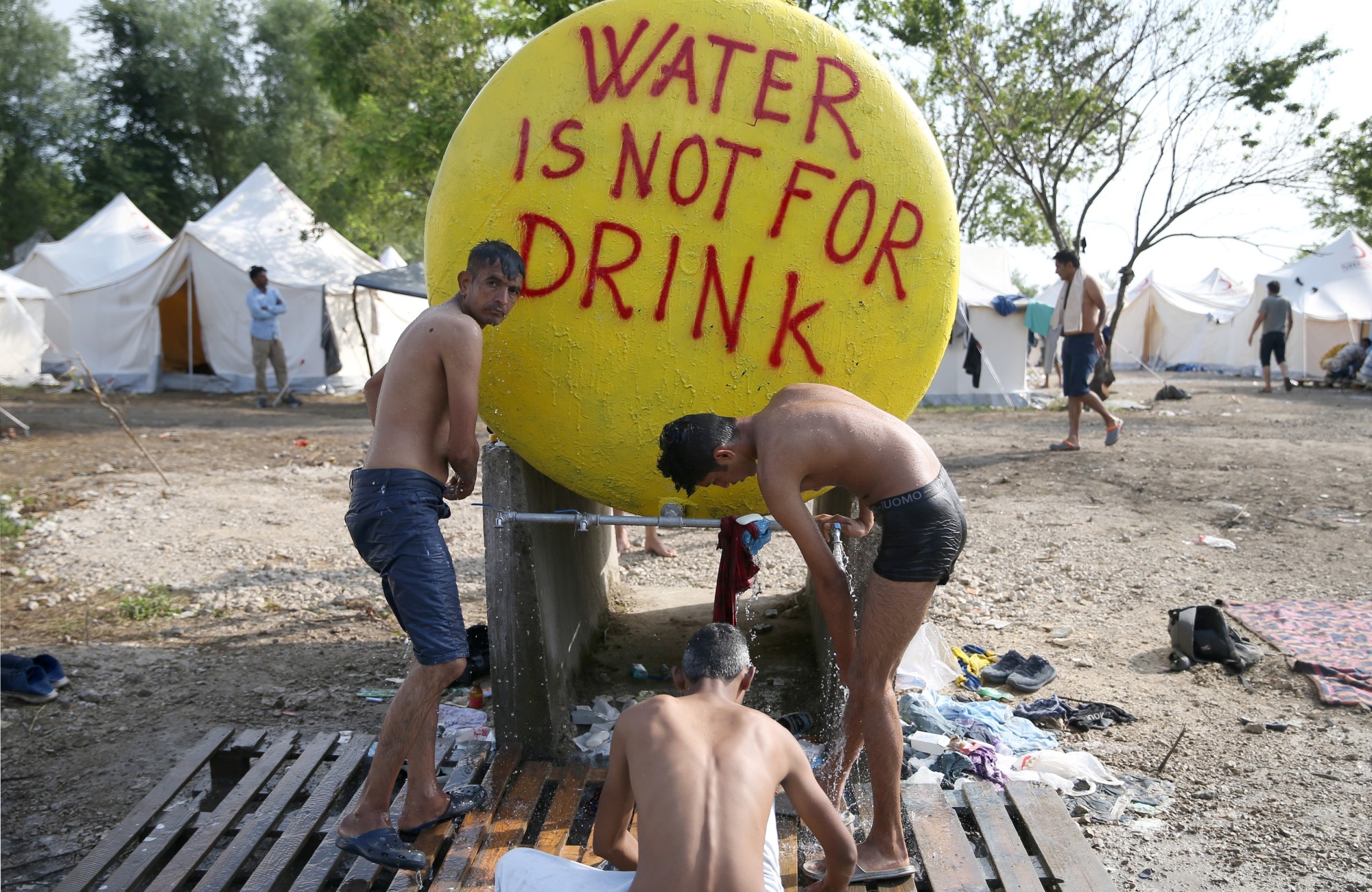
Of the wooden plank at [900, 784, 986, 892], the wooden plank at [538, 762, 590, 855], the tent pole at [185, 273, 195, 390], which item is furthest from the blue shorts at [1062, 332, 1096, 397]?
the tent pole at [185, 273, 195, 390]

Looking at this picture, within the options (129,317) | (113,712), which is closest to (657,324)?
(113,712)

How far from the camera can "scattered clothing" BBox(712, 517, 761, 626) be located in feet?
10.2

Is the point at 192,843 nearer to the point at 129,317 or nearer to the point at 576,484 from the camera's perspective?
the point at 576,484

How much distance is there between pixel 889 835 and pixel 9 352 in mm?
19184

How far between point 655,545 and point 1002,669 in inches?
103

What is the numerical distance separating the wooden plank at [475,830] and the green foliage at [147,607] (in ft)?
9.48

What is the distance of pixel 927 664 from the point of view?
13.8ft

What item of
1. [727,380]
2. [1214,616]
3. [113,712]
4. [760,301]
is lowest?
[113,712]

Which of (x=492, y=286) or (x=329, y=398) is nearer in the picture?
(x=492, y=286)

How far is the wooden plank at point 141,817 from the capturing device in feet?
9.42

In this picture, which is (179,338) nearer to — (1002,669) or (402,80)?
(402,80)

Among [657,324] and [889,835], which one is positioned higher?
[657,324]

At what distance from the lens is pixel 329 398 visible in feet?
52.2

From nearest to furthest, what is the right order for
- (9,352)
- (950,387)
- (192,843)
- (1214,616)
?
(192,843)
(1214,616)
(950,387)
(9,352)
